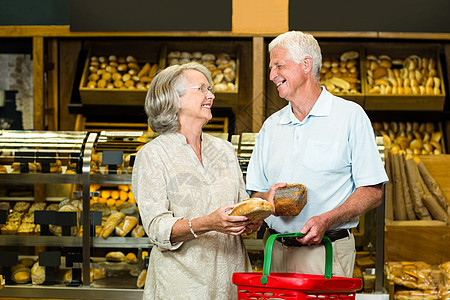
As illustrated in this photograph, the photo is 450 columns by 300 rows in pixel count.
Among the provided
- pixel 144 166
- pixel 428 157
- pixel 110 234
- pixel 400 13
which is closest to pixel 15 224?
pixel 110 234

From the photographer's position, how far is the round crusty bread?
1589 millimetres

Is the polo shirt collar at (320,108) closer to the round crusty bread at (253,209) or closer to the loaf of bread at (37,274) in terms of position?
the round crusty bread at (253,209)

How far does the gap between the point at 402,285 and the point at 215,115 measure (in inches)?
83.6

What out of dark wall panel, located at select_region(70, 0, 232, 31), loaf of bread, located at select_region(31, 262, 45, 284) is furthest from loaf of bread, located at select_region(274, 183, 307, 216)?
dark wall panel, located at select_region(70, 0, 232, 31)

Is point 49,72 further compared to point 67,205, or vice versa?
point 49,72

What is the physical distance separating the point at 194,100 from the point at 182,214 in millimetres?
397

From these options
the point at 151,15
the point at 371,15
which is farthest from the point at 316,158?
the point at 151,15

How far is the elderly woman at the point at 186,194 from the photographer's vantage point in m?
1.75

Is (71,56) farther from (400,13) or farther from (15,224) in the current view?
(400,13)

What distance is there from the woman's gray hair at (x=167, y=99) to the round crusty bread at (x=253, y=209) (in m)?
0.45

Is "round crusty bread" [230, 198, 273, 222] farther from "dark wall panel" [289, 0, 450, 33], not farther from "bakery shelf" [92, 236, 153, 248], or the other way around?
"dark wall panel" [289, 0, 450, 33]

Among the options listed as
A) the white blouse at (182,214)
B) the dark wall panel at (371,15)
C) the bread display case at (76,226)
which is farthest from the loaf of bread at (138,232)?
the dark wall panel at (371,15)

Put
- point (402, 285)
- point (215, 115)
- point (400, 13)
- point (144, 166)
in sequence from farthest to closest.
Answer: point (215, 115) → point (400, 13) → point (402, 285) → point (144, 166)

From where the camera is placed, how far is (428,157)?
11.8ft
